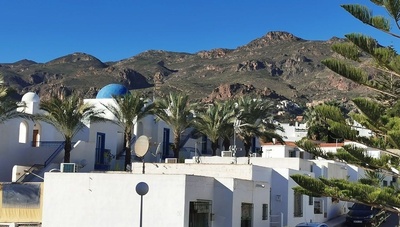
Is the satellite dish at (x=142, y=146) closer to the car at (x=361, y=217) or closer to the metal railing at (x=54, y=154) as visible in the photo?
the metal railing at (x=54, y=154)

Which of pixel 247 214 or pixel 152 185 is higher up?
pixel 152 185

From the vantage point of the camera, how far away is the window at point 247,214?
868 inches

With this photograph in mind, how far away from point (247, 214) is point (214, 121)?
15.9 m

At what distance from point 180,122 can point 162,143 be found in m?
5.58

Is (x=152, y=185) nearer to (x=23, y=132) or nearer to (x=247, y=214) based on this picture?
(x=247, y=214)

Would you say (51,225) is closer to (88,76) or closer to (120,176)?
(120,176)

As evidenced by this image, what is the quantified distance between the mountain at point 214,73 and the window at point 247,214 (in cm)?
8183

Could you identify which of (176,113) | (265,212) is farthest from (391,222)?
(176,113)

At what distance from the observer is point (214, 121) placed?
125 feet

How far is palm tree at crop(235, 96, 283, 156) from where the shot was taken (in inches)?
1533

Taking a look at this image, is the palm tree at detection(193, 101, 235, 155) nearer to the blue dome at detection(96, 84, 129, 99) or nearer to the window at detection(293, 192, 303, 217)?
the blue dome at detection(96, 84, 129, 99)

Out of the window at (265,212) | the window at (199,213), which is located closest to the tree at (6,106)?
the window at (199,213)

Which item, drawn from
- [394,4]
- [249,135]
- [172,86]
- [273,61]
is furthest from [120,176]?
[273,61]

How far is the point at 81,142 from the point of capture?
107 ft
